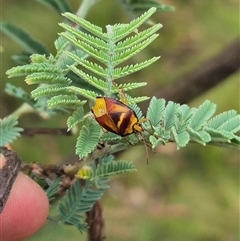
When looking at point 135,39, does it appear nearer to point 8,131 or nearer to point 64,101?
point 64,101

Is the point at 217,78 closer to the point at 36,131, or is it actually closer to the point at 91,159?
the point at 36,131

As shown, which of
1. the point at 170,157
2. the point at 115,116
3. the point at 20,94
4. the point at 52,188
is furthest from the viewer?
the point at 170,157

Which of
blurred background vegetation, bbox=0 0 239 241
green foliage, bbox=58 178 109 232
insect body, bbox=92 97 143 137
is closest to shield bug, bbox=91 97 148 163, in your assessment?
insect body, bbox=92 97 143 137

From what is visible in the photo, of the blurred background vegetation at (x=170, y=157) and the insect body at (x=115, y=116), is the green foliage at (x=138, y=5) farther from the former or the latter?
the blurred background vegetation at (x=170, y=157)

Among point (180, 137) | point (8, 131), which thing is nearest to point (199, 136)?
point (180, 137)

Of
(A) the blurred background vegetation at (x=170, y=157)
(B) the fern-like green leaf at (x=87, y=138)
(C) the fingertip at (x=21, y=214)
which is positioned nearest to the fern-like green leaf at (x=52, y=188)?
(C) the fingertip at (x=21, y=214)

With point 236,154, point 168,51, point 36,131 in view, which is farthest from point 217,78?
point 168,51
